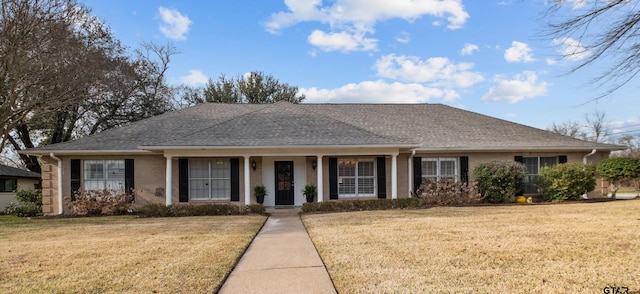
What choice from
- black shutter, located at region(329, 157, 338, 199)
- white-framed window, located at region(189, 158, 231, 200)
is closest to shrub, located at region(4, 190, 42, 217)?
white-framed window, located at region(189, 158, 231, 200)

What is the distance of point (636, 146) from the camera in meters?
49.0

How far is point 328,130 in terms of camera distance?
15.1m

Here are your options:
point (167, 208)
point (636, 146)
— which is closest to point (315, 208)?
point (167, 208)

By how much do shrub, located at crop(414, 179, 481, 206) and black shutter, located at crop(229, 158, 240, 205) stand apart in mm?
6872

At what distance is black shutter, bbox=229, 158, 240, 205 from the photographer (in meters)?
14.6

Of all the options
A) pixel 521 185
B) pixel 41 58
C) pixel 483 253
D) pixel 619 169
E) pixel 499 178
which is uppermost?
pixel 41 58

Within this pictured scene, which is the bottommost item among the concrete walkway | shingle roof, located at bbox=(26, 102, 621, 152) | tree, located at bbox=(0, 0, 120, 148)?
the concrete walkway

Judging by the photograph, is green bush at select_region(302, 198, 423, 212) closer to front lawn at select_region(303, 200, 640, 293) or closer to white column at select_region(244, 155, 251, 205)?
white column at select_region(244, 155, 251, 205)

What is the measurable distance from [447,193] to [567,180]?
15.2ft

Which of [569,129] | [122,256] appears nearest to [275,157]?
[122,256]

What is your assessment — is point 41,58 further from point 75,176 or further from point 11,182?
point 11,182

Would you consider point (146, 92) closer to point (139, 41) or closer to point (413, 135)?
point (139, 41)

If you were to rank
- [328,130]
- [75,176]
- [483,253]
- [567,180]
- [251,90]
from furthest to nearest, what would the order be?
1. [251,90]
2. [328,130]
3. [567,180]
4. [75,176]
5. [483,253]

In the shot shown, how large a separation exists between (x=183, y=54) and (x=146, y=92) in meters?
5.03
